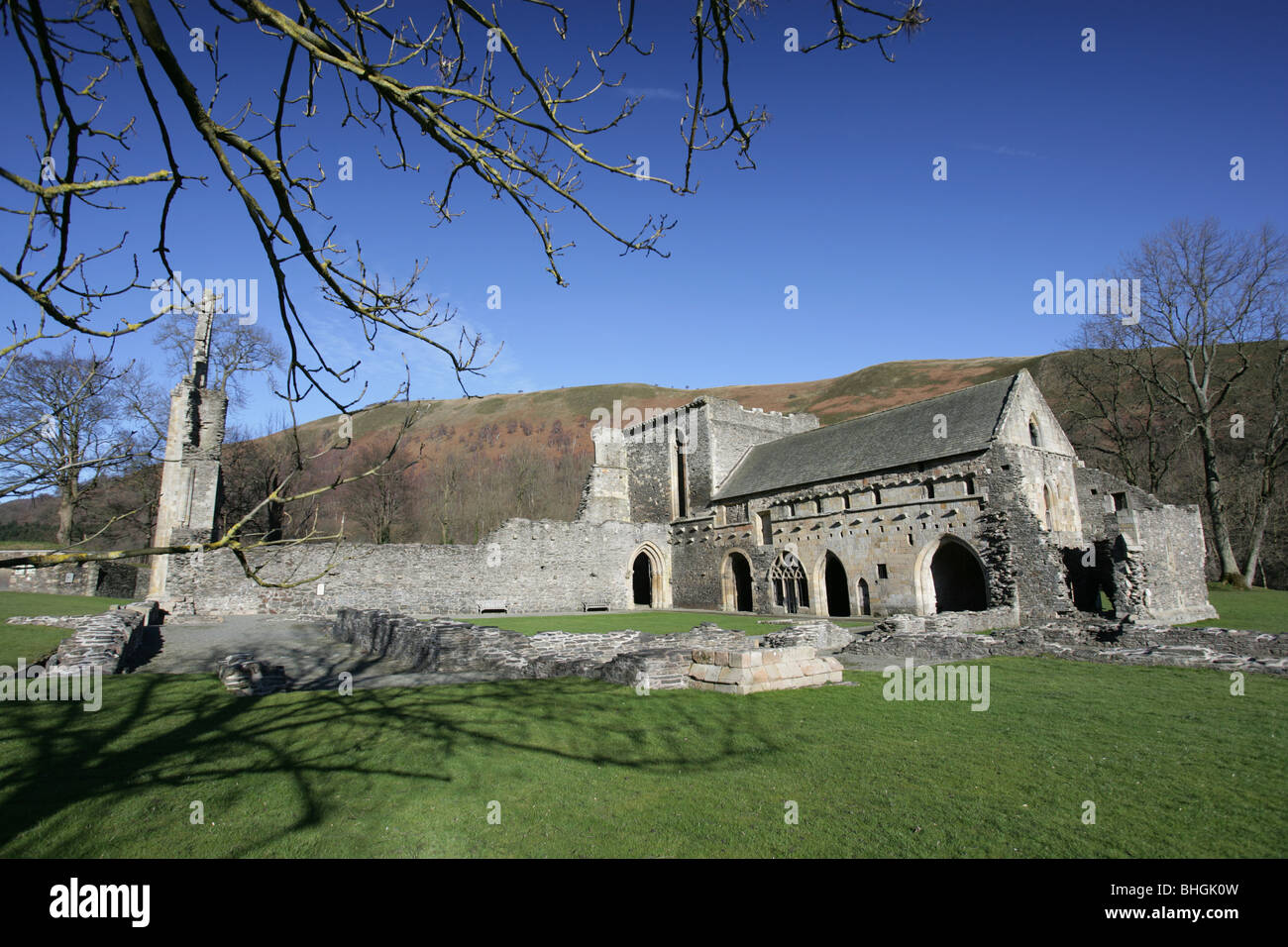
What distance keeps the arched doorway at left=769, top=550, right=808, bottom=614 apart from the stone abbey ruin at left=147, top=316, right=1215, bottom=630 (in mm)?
78

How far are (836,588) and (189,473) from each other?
24.7 m

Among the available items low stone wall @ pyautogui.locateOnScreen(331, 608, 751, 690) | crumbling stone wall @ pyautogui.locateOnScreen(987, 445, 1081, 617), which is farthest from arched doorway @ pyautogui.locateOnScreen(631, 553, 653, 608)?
low stone wall @ pyautogui.locateOnScreen(331, 608, 751, 690)

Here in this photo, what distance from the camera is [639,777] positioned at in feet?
18.0

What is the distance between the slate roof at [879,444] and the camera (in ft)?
71.1

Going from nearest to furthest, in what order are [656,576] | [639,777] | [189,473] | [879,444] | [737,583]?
1. [639,777]
2. [189,473]
3. [879,444]
4. [737,583]
5. [656,576]

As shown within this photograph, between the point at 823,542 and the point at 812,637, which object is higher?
the point at 823,542

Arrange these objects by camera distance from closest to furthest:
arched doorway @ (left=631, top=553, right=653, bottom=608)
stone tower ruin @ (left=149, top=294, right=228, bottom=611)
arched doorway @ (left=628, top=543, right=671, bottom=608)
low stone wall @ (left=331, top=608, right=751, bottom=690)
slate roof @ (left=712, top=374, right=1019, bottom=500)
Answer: low stone wall @ (left=331, top=608, right=751, bottom=690) < slate roof @ (left=712, top=374, right=1019, bottom=500) < stone tower ruin @ (left=149, top=294, right=228, bottom=611) < arched doorway @ (left=628, top=543, right=671, bottom=608) < arched doorway @ (left=631, top=553, right=653, bottom=608)

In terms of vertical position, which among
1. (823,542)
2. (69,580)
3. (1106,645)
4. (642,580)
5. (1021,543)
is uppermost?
(823,542)

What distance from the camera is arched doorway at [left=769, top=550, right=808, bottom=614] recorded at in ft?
84.4

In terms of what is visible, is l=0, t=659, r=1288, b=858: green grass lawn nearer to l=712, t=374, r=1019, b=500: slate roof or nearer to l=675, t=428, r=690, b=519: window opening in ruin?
l=712, t=374, r=1019, b=500: slate roof

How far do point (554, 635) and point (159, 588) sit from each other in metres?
15.8

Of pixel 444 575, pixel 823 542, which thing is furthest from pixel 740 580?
pixel 444 575

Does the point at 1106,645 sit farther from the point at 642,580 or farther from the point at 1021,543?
the point at 642,580

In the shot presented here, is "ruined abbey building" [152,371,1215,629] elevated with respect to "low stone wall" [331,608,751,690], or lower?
elevated
